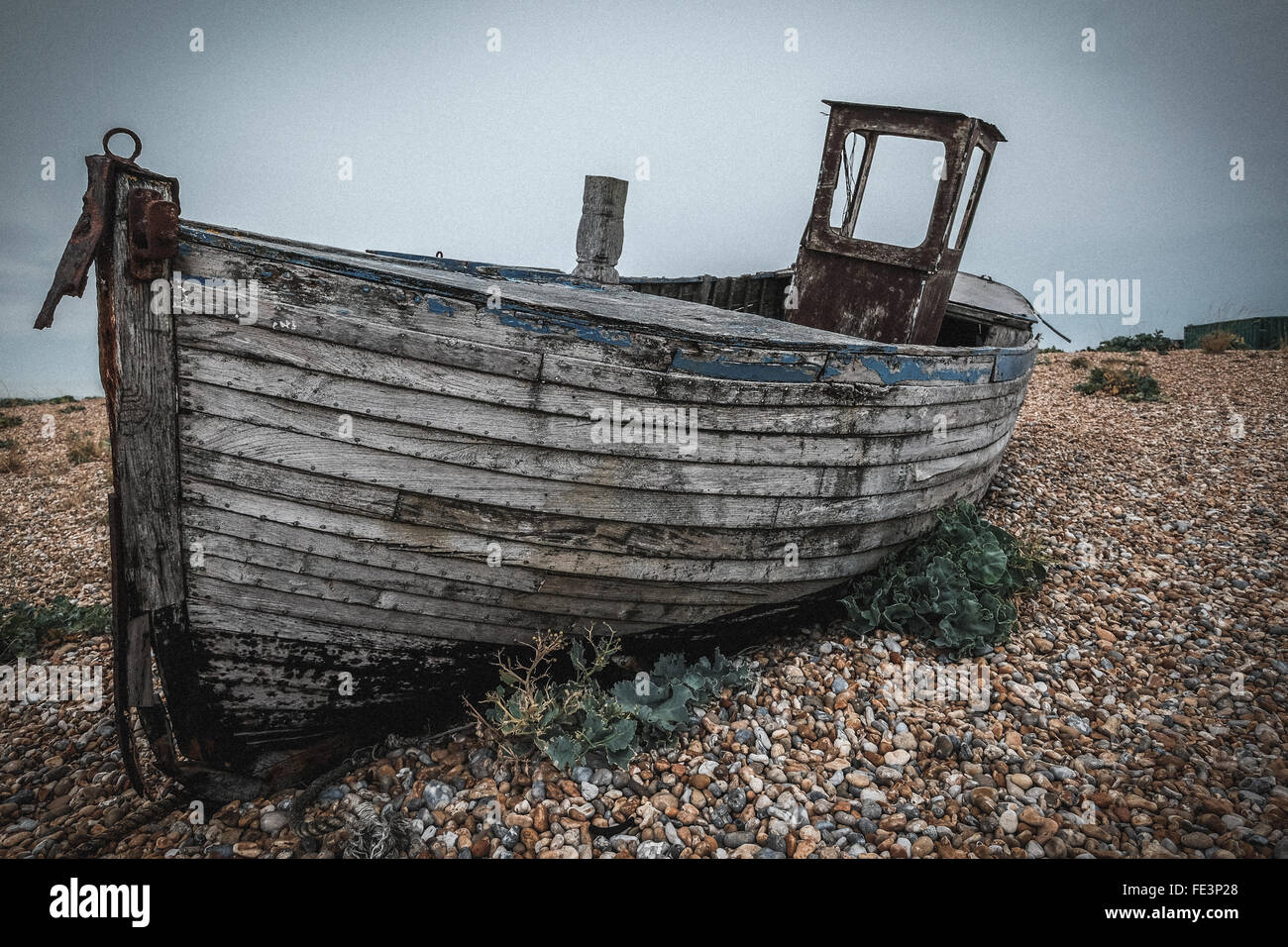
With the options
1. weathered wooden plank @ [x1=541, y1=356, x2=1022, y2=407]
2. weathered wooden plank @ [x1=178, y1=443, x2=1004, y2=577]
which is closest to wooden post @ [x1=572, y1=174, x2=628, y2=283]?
weathered wooden plank @ [x1=541, y1=356, x2=1022, y2=407]

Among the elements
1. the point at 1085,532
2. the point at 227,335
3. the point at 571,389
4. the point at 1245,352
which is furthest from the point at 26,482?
the point at 1245,352

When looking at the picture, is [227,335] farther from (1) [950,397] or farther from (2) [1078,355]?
(2) [1078,355]

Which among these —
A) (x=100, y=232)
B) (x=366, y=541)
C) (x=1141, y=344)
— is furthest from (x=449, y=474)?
(x=1141, y=344)

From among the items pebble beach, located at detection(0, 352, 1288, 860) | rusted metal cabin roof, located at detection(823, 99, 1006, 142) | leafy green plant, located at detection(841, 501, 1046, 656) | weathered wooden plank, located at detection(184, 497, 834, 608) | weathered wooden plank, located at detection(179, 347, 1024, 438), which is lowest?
pebble beach, located at detection(0, 352, 1288, 860)

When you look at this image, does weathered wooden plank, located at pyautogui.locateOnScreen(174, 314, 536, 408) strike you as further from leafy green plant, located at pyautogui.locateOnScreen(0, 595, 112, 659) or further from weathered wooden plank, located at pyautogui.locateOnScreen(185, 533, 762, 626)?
leafy green plant, located at pyautogui.locateOnScreen(0, 595, 112, 659)

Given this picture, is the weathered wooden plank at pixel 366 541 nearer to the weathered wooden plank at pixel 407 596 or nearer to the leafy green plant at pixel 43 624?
the weathered wooden plank at pixel 407 596

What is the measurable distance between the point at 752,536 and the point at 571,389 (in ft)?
4.55

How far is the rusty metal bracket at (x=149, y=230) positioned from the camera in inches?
99.0

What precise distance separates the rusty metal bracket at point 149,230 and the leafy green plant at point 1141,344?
19.2 metres

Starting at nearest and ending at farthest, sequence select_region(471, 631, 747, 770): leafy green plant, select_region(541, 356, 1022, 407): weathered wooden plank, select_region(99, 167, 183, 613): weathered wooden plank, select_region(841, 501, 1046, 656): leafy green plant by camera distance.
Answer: select_region(99, 167, 183, 613): weathered wooden plank < select_region(541, 356, 1022, 407): weathered wooden plank < select_region(471, 631, 747, 770): leafy green plant < select_region(841, 501, 1046, 656): leafy green plant

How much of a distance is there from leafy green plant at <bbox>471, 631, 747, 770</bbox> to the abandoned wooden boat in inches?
8.7

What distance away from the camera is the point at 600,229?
6758mm

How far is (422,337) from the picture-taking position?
2809 mm

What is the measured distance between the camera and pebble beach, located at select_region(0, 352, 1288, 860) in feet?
10.4
